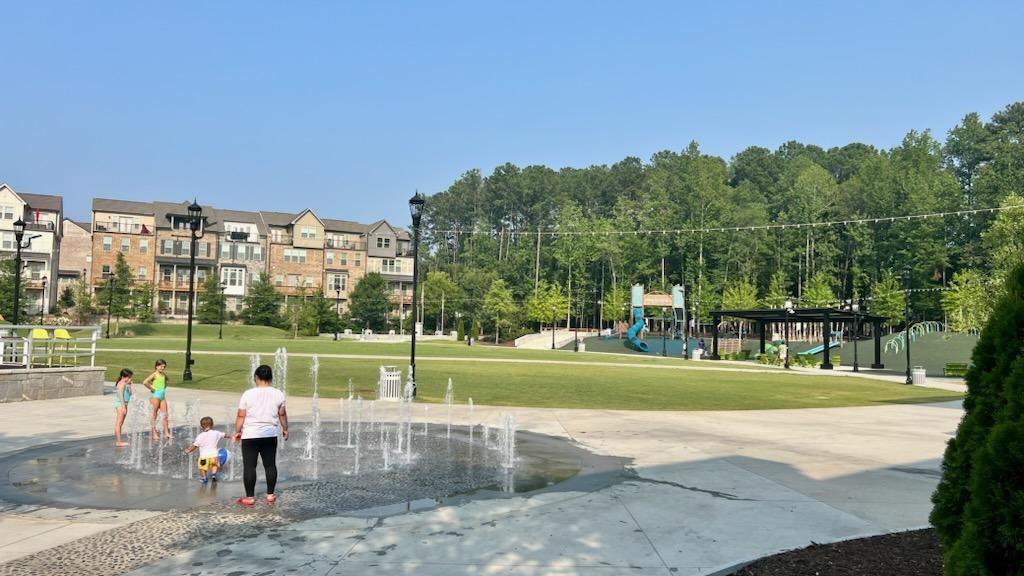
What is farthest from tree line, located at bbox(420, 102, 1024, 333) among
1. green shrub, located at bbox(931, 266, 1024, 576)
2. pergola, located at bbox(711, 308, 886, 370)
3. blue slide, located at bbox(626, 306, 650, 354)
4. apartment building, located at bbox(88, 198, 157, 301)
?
green shrub, located at bbox(931, 266, 1024, 576)

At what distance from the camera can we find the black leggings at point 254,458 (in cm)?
816

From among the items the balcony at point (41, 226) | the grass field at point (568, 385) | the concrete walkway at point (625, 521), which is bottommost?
the grass field at point (568, 385)

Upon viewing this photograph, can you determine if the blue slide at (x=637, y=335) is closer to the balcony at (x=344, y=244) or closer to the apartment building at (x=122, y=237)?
the balcony at (x=344, y=244)

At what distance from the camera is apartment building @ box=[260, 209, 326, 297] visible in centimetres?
9744

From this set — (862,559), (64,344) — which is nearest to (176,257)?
(64,344)

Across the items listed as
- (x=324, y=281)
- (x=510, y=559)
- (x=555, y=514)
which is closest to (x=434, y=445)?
(x=555, y=514)

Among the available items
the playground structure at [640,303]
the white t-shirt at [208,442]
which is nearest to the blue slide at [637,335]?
the playground structure at [640,303]

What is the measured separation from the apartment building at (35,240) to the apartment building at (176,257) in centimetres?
990

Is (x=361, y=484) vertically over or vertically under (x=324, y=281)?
under

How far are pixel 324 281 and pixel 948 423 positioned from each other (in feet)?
297

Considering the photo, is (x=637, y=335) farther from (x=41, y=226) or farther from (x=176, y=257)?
(x=41, y=226)

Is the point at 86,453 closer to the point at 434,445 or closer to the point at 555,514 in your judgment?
the point at 434,445

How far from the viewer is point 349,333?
9119 centimetres

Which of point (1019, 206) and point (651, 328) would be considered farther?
point (651, 328)
